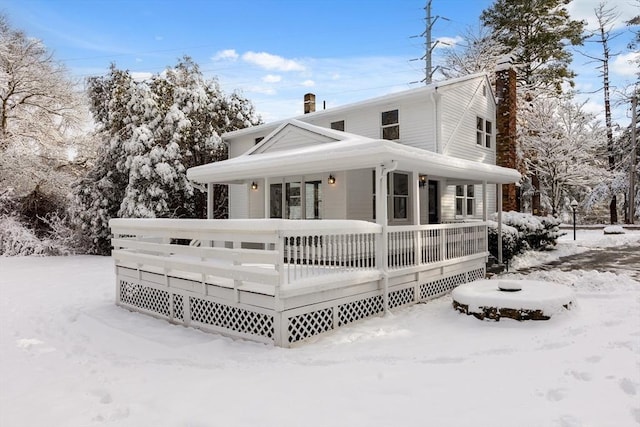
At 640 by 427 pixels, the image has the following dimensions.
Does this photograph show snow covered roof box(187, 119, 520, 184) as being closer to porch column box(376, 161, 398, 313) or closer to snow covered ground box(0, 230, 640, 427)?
porch column box(376, 161, 398, 313)

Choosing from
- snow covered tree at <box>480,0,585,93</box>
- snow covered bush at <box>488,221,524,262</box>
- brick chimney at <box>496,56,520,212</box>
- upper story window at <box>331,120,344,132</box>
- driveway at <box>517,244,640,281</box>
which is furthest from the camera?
snow covered tree at <box>480,0,585,93</box>

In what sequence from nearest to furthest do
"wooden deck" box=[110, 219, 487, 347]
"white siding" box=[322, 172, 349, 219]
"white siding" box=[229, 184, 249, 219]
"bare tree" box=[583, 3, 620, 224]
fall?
"wooden deck" box=[110, 219, 487, 347]
"white siding" box=[322, 172, 349, 219]
"white siding" box=[229, 184, 249, 219]
"bare tree" box=[583, 3, 620, 224]

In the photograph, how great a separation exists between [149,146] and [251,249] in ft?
43.4

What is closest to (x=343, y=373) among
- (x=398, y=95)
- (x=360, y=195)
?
(x=360, y=195)

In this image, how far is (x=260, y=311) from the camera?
5.70 m

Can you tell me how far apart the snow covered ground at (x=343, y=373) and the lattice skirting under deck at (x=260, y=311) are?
0.72 feet

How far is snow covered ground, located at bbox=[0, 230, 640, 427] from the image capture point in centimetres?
335

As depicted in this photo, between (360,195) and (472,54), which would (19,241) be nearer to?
(360,195)

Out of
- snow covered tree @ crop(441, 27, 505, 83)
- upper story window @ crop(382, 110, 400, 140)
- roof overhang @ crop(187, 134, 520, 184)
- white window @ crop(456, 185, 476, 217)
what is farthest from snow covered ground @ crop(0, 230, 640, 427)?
snow covered tree @ crop(441, 27, 505, 83)

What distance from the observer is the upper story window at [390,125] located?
525 inches

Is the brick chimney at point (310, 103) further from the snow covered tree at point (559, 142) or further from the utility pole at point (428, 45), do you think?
the snow covered tree at point (559, 142)

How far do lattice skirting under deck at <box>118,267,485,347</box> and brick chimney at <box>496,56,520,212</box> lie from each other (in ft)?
30.8

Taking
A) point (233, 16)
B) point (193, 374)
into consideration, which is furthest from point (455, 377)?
point (233, 16)

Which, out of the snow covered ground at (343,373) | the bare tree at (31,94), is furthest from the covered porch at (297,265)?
the bare tree at (31,94)
